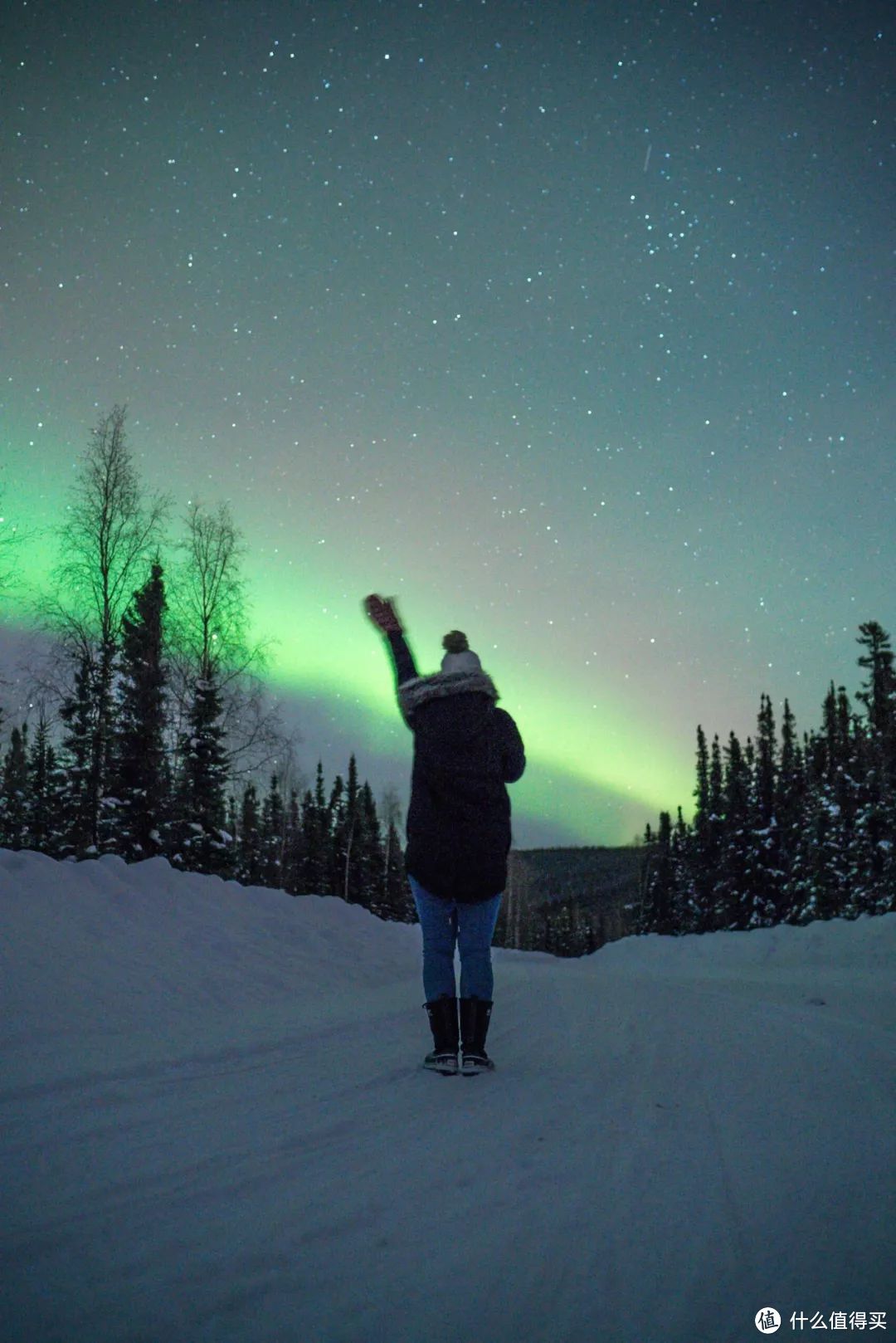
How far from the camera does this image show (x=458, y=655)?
13.9ft

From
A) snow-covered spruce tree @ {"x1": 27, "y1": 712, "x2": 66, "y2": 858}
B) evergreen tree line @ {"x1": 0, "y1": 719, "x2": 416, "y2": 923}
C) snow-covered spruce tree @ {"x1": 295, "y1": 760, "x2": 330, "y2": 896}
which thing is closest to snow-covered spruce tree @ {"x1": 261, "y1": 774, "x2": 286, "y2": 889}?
evergreen tree line @ {"x1": 0, "y1": 719, "x2": 416, "y2": 923}

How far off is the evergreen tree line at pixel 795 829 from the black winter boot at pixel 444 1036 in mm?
31972

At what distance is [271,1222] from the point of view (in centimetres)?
172

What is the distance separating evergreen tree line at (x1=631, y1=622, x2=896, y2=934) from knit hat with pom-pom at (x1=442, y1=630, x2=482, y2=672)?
31.8 meters

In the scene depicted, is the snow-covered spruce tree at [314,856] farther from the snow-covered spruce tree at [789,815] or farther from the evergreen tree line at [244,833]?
the snow-covered spruce tree at [789,815]

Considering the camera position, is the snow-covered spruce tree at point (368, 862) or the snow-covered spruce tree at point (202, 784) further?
the snow-covered spruce tree at point (368, 862)

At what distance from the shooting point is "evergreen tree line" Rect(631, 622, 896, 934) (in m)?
35.0

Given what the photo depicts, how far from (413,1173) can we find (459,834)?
183 cm

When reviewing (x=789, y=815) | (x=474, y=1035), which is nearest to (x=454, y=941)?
(x=474, y=1035)

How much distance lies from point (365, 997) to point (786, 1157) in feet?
16.0

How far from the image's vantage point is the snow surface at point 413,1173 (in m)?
1.40

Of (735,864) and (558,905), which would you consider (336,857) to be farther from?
(558,905)

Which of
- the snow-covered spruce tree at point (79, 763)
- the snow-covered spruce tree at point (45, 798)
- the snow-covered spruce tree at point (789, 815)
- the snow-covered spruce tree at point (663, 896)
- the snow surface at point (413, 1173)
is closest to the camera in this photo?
the snow surface at point (413, 1173)

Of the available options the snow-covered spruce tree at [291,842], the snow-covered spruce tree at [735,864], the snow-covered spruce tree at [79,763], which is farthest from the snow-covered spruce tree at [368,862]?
the snow-covered spruce tree at [79,763]
